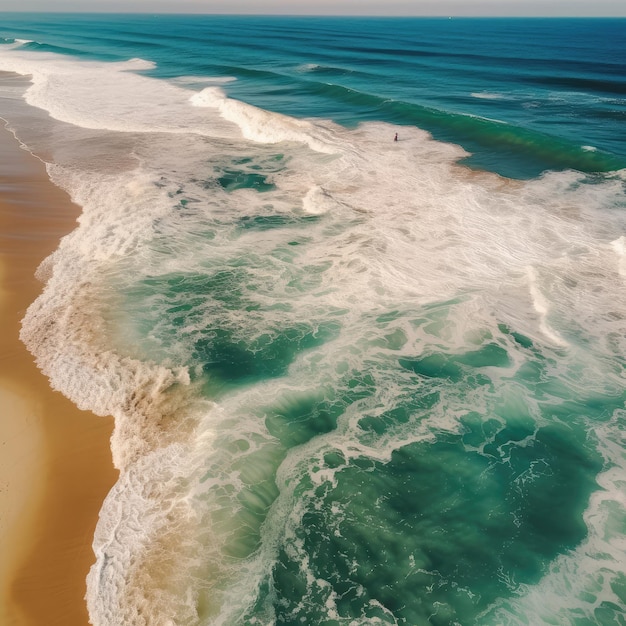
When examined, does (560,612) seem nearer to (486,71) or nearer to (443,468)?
(443,468)

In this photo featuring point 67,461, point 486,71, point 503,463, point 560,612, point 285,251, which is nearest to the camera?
point 560,612

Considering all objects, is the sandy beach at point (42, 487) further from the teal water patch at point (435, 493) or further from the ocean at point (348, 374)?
the teal water patch at point (435, 493)

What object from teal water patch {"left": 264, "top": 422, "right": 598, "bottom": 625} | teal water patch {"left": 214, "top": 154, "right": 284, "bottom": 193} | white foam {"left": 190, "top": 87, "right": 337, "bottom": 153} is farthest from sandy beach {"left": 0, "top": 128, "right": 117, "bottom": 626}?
white foam {"left": 190, "top": 87, "right": 337, "bottom": 153}

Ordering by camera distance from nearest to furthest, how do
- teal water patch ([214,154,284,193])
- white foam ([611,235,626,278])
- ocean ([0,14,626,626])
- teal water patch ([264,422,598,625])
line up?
teal water patch ([264,422,598,625]) → ocean ([0,14,626,626]) → white foam ([611,235,626,278]) → teal water patch ([214,154,284,193])

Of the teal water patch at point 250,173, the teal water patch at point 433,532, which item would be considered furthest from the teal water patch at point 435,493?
the teal water patch at point 250,173

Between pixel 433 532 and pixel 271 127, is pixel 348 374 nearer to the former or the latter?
pixel 433 532

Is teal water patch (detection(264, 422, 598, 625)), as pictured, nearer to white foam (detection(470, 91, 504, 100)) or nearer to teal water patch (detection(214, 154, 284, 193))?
→ teal water patch (detection(214, 154, 284, 193))

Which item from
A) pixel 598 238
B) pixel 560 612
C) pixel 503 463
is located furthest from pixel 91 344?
pixel 598 238
